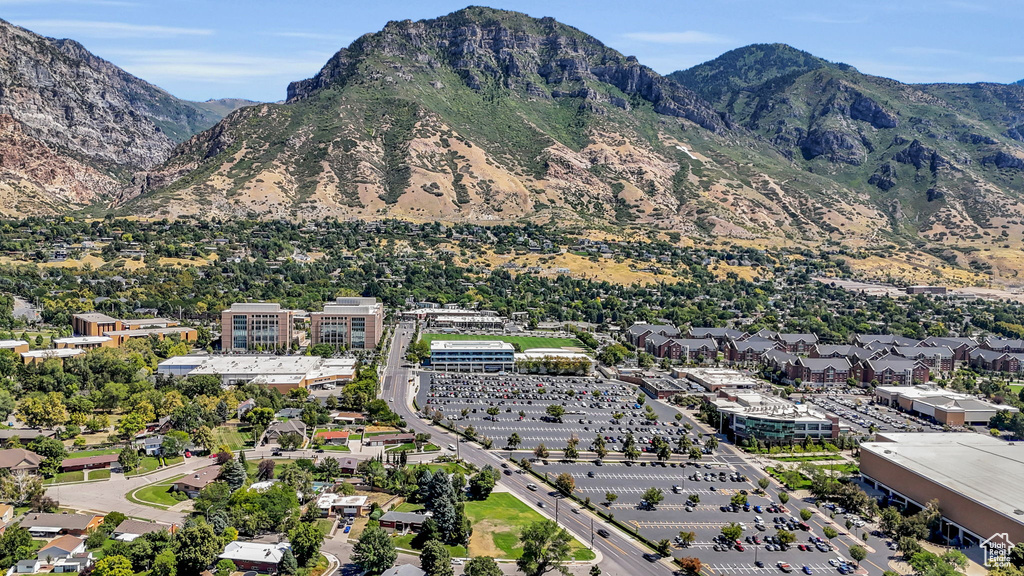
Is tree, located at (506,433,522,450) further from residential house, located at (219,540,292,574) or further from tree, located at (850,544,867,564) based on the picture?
tree, located at (850,544,867,564)

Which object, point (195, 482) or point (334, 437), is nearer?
point (195, 482)

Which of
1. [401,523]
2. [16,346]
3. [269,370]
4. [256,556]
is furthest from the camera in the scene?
[16,346]

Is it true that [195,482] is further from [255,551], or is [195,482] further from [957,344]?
[957,344]

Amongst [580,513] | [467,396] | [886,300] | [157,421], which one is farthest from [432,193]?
[580,513]

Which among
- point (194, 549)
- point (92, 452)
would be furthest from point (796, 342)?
point (194, 549)

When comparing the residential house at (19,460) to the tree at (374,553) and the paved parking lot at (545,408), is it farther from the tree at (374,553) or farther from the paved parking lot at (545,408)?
the paved parking lot at (545,408)

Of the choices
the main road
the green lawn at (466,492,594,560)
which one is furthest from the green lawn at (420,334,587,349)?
the green lawn at (466,492,594,560)
